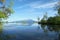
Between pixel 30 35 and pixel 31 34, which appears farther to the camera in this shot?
pixel 31 34

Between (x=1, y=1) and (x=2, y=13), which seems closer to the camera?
(x=1, y=1)

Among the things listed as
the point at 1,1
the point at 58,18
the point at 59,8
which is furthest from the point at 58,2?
the point at 1,1

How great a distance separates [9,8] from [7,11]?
1016mm

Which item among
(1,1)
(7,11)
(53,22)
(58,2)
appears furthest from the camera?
(53,22)

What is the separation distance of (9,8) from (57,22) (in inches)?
964

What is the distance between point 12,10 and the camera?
4531 cm

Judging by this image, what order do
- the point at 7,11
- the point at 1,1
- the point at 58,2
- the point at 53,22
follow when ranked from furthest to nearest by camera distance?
the point at 53,22, the point at 58,2, the point at 7,11, the point at 1,1

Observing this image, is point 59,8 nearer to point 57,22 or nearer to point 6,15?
point 57,22

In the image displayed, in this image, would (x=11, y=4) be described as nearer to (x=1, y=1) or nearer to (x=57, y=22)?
(x=1, y=1)

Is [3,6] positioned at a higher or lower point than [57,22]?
higher

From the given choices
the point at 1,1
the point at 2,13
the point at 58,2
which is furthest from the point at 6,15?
the point at 58,2

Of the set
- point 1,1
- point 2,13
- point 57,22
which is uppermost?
point 1,1

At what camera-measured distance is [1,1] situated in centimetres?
4153

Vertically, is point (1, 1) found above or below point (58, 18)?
above
